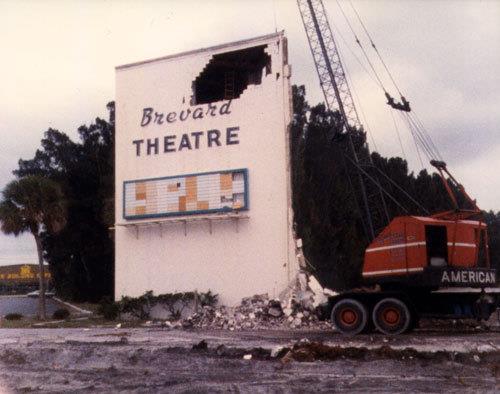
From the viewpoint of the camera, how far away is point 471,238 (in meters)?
20.3

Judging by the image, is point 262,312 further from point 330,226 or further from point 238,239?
point 330,226

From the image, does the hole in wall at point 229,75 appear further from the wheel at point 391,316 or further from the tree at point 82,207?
the tree at point 82,207

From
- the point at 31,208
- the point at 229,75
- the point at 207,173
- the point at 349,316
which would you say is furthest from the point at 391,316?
the point at 31,208

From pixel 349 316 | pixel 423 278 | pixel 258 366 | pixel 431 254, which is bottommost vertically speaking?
pixel 258 366

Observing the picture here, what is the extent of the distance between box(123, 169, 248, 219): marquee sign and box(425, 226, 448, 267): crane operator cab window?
40.1 ft

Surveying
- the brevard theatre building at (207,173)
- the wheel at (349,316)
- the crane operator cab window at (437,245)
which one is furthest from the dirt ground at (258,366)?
the brevard theatre building at (207,173)

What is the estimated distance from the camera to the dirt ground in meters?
12.7

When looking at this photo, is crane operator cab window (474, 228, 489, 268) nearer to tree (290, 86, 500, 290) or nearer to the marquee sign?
tree (290, 86, 500, 290)

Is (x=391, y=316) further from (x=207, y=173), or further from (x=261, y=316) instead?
(x=207, y=173)

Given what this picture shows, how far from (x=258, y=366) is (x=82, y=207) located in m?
44.5

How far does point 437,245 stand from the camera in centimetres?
2000

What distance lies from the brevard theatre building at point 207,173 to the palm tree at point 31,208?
4.28 meters

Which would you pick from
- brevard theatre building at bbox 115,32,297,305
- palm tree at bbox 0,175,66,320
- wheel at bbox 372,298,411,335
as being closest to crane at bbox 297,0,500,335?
wheel at bbox 372,298,411,335

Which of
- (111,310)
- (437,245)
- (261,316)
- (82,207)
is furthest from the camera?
(82,207)
